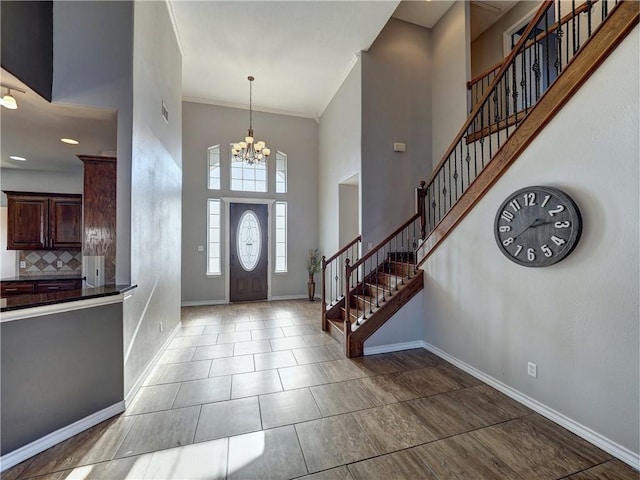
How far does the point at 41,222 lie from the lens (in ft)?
13.3

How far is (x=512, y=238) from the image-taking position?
241 centimetres

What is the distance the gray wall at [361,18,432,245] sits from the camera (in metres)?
4.64

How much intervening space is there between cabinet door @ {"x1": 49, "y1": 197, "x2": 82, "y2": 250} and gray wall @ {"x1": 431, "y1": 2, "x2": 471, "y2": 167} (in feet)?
19.9

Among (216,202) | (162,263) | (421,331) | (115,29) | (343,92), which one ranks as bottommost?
(421,331)

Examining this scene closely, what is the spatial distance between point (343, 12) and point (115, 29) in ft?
9.64

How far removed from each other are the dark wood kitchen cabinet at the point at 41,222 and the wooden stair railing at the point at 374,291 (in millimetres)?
4161

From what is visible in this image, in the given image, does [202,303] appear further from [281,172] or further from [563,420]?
[563,420]

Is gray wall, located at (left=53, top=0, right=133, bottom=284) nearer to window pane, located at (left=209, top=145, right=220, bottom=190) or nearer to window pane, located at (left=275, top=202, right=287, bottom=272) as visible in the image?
window pane, located at (left=209, top=145, right=220, bottom=190)

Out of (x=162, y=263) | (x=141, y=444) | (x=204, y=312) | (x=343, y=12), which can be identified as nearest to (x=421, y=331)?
(x=141, y=444)

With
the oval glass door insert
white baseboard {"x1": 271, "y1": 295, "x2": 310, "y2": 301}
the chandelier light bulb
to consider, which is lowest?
white baseboard {"x1": 271, "y1": 295, "x2": 310, "y2": 301}

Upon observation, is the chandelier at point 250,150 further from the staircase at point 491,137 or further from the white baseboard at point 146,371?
the white baseboard at point 146,371

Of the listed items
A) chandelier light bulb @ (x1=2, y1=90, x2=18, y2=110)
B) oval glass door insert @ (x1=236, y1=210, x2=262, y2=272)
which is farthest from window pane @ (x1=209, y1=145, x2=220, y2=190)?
chandelier light bulb @ (x1=2, y1=90, x2=18, y2=110)

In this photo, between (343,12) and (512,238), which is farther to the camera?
(343,12)

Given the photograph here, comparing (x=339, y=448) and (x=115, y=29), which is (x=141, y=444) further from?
(x=115, y=29)
